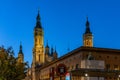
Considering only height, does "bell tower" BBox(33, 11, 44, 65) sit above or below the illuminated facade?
above

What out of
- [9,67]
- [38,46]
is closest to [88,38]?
[38,46]

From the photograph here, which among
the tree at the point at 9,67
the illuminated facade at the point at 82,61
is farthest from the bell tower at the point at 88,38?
the tree at the point at 9,67

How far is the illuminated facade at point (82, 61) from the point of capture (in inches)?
1709

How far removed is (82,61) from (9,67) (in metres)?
11.8

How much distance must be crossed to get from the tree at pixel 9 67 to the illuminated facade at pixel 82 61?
6.25 metres

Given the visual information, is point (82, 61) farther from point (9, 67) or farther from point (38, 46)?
point (38, 46)

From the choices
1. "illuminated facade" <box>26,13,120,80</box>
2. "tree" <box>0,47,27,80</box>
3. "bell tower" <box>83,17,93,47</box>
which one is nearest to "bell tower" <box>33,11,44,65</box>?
"illuminated facade" <box>26,13,120,80</box>

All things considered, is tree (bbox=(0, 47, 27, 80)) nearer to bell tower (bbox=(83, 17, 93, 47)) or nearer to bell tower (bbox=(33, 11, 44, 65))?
bell tower (bbox=(83, 17, 93, 47))

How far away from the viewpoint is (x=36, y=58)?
171m

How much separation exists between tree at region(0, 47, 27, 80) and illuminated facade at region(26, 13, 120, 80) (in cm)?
625

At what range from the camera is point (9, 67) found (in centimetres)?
4819

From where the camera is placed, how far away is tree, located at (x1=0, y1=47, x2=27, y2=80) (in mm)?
47562

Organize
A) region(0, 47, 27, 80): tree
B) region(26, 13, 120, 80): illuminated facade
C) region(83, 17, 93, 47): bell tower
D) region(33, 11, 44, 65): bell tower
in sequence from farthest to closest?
region(33, 11, 44, 65): bell tower
region(83, 17, 93, 47): bell tower
region(0, 47, 27, 80): tree
region(26, 13, 120, 80): illuminated facade

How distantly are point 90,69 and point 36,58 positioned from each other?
→ 13227cm
